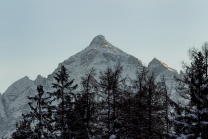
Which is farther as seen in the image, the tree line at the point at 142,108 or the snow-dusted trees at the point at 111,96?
the snow-dusted trees at the point at 111,96

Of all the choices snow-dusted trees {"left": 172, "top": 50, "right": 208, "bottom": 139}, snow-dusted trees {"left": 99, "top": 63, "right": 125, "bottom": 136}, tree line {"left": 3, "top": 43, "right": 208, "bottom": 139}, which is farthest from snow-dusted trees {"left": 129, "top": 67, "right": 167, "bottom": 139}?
snow-dusted trees {"left": 172, "top": 50, "right": 208, "bottom": 139}

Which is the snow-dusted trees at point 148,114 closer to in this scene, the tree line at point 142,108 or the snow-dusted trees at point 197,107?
the tree line at point 142,108

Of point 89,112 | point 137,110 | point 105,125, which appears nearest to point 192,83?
point 137,110

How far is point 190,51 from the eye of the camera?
529 inches

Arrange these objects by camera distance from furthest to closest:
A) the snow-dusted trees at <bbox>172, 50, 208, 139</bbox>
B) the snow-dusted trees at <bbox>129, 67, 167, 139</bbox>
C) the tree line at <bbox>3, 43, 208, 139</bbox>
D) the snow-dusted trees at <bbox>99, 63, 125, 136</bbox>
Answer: the snow-dusted trees at <bbox>129, 67, 167, 139</bbox> → the snow-dusted trees at <bbox>99, 63, 125, 136</bbox> → the tree line at <bbox>3, 43, 208, 139</bbox> → the snow-dusted trees at <bbox>172, 50, 208, 139</bbox>

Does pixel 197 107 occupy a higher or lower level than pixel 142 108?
higher

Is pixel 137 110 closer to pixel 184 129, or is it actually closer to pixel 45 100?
pixel 184 129

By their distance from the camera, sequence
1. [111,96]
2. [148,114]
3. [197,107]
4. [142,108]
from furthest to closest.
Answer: [148,114], [142,108], [111,96], [197,107]

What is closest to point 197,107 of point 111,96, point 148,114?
point 148,114

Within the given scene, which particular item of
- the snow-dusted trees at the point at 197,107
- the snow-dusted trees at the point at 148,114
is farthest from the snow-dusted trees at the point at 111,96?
the snow-dusted trees at the point at 197,107

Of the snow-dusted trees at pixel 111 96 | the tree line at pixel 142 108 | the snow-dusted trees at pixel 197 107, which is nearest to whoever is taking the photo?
the snow-dusted trees at pixel 197 107

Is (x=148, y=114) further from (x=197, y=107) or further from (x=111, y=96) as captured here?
(x=197, y=107)

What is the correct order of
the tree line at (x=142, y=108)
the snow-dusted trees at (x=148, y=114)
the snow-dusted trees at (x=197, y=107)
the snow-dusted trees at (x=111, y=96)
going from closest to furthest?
1. the snow-dusted trees at (x=197, y=107)
2. the tree line at (x=142, y=108)
3. the snow-dusted trees at (x=111, y=96)
4. the snow-dusted trees at (x=148, y=114)

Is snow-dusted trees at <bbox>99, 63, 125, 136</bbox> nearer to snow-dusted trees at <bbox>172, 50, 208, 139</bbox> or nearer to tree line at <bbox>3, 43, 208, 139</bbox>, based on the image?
tree line at <bbox>3, 43, 208, 139</bbox>
